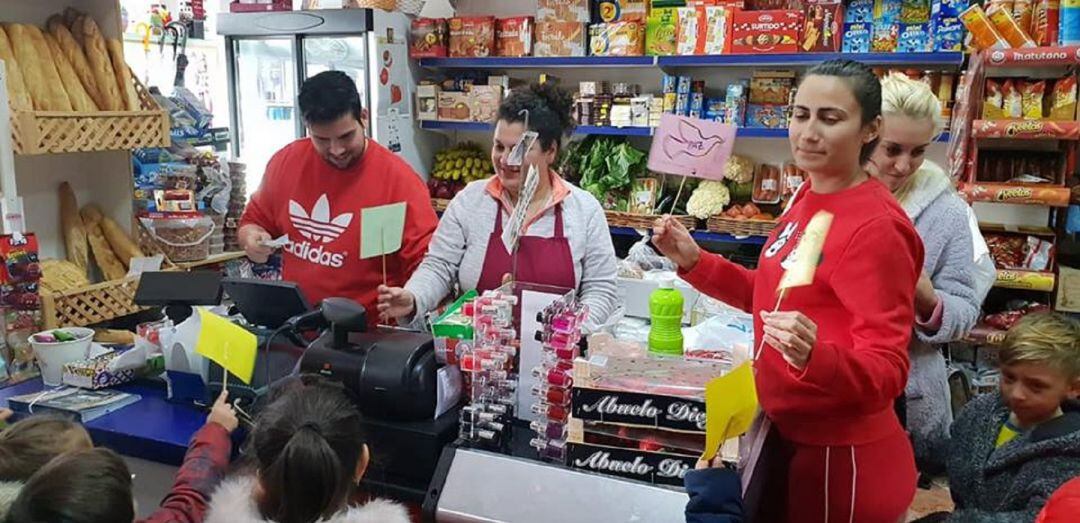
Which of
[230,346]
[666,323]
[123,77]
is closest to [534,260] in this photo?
[666,323]

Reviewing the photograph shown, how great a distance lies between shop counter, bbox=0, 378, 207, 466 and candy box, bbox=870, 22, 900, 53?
11.4ft

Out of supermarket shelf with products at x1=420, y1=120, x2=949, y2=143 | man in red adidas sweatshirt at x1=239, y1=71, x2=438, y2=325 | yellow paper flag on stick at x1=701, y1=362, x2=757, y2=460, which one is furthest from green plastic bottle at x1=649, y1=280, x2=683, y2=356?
supermarket shelf with products at x1=420, y1=120, x2=949, y2=143

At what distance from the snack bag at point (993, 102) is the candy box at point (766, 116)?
92 centimetres

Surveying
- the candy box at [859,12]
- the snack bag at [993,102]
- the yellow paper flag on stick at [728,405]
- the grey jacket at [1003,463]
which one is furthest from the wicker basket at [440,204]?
the yellow paper flag on stick at [728,405]

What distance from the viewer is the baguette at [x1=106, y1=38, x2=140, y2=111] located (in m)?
3.06

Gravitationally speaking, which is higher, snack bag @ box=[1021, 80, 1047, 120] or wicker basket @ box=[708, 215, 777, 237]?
snack bag @ box=[1021, 80, 1047, 120]

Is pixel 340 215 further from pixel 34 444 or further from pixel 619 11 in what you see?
pixel 619 11

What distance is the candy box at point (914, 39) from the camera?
379 cm

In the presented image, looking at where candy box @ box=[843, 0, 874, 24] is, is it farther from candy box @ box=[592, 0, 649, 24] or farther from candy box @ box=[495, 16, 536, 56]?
candy box @ box=[495, 16, 536, 56]

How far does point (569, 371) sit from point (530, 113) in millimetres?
921

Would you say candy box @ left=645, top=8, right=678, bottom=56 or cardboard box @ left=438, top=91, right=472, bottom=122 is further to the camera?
cardboard box @ left=438, top=91, right=472, bottom=122

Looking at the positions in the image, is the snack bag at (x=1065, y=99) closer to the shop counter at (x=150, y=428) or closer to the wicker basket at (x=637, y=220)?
the wicker basket at (x=637, y=220)

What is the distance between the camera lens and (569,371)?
1.52 m

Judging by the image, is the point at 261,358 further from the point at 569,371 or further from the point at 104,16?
the point at 104,16
